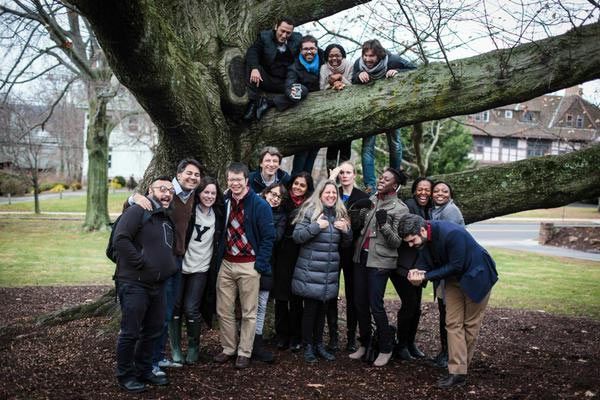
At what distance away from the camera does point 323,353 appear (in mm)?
6020

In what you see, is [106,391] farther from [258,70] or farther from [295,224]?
[258,70]

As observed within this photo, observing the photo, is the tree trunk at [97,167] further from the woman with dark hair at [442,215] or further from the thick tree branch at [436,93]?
the woman with dark hair at [442,215]

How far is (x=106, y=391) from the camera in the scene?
16.0 feet

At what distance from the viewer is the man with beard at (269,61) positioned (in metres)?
6.59

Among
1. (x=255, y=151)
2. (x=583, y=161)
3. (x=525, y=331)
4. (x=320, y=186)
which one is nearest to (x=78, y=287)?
(x=255, y=151)

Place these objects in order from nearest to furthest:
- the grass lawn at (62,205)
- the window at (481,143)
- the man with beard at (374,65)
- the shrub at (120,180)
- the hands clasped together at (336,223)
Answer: the hands clasped together at (336,223)
the man with beard at (374,65)
the grass lawn at (62,205)
the shrub at (120,180)
the window at (481,143)

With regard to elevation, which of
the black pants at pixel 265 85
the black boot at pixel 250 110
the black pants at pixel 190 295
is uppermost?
the black pants at pixel 265 85

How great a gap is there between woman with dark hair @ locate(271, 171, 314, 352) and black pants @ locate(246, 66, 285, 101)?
1.07 m

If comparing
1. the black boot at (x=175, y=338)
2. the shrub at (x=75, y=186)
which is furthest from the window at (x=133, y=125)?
the black boot at (x=175, y=338)

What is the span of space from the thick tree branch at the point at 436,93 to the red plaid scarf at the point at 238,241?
132 cm

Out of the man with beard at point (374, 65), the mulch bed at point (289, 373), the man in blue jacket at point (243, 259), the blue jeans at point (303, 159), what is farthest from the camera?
the blue jeans at point (303, 159)

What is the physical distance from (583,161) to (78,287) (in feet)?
29.8

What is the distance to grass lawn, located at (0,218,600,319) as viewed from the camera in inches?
454

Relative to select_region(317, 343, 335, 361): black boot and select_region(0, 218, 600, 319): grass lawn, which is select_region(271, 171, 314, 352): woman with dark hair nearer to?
select_region(317, 343, 335, 361): black boot
